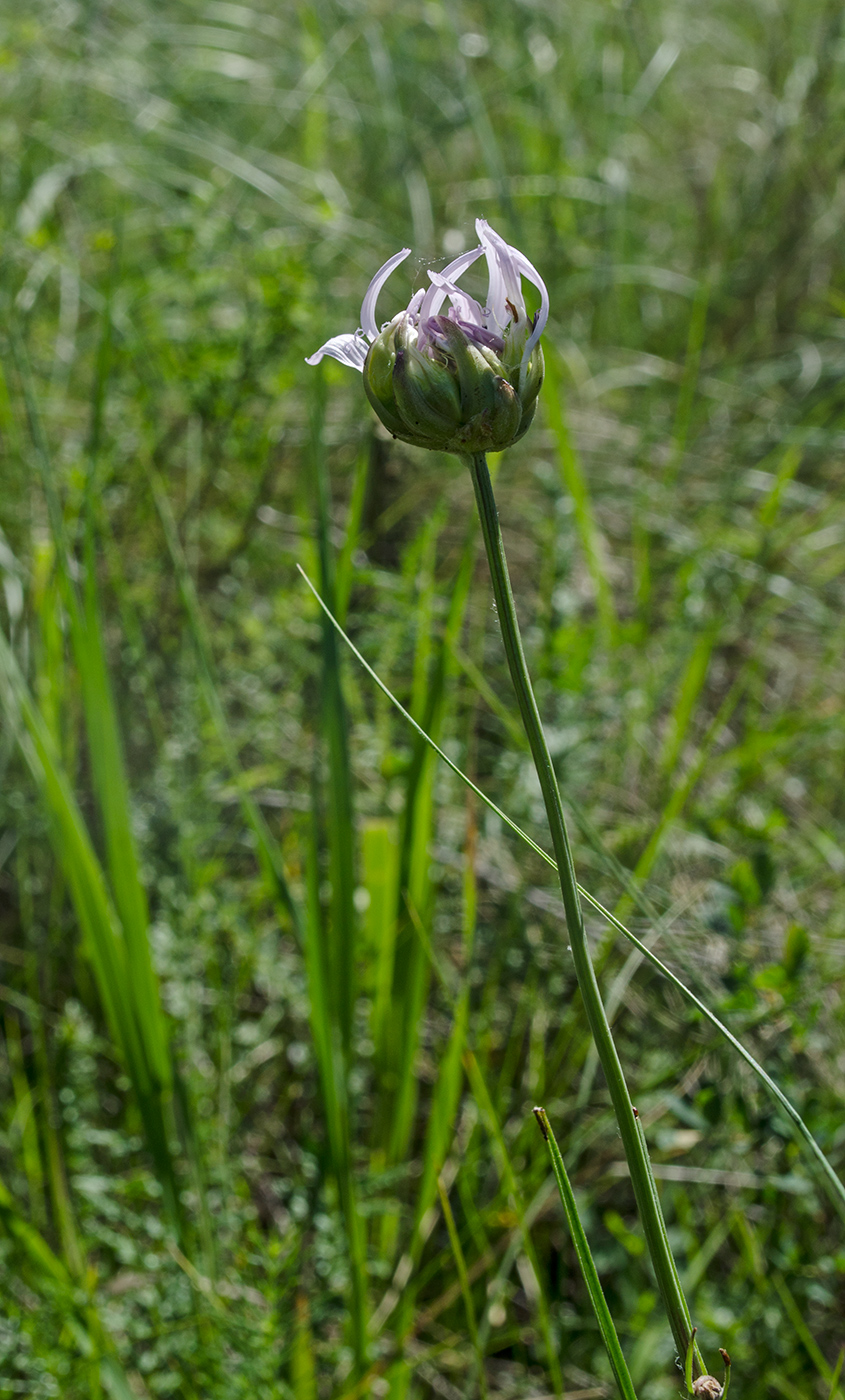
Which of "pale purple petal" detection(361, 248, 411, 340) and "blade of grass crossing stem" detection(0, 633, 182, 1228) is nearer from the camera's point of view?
"pale purple petal" detection(361, 248, 411, 340)

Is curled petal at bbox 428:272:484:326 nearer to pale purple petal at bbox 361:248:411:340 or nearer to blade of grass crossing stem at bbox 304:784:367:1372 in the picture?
pale purple petal at bbox 361:248:411:340

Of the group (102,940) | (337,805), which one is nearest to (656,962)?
(337,805)

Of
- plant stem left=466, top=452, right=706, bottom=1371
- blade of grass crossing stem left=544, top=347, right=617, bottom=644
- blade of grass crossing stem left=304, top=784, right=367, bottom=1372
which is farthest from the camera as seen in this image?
blade of grass crossing stem left=544, top=347, right=617, bottom=644

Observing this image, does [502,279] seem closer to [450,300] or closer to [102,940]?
[450,300]

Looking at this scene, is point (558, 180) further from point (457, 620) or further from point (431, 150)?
point (457, 620)

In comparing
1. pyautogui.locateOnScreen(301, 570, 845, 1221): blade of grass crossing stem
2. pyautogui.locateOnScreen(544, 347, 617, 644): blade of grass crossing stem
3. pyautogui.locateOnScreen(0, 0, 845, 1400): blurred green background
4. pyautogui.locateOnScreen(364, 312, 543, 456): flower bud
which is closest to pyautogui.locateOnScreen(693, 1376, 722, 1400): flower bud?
pyautogui.locateOnScreen(301, 570, 845, 1221): blade of grass crossing stem

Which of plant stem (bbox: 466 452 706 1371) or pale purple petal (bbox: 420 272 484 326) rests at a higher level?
pale purple petal (bbox: 420 272 484 326)

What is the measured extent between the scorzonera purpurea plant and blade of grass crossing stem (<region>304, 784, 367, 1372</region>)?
52cm

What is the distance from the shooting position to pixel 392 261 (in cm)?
57

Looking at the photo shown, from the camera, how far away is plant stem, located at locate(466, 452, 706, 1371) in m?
0.50

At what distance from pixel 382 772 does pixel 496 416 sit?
1024 millimetres

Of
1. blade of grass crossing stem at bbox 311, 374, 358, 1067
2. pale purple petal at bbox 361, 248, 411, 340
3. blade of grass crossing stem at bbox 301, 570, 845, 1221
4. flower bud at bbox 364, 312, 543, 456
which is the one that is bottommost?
blade of grass crossing stem at bbox 311, 374, 358, 1067

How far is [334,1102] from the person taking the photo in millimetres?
1046

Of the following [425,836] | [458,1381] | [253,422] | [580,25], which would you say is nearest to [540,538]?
[253,422]
